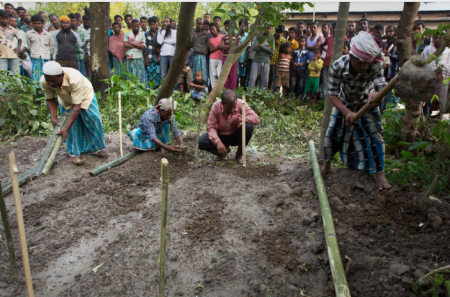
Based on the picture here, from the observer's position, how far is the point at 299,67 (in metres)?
7.88

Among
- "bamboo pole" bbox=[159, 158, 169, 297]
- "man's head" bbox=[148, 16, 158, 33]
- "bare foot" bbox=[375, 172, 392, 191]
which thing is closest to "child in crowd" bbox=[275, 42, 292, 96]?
"man's head" bbox=[148, 16, 158, 33]

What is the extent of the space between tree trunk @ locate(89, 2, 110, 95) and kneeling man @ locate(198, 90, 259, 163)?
3.64m

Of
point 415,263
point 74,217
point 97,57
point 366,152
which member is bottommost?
point 74,217

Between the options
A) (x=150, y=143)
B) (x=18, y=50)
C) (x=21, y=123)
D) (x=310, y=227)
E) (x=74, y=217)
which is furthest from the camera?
(x=18, y=50)

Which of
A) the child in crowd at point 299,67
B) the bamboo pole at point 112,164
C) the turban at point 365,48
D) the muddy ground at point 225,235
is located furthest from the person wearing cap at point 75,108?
the child in crowd at point 299,67

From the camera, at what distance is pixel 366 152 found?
10.7 feet

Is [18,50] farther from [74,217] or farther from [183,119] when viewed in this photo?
→ [74,217]

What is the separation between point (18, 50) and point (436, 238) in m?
8.36

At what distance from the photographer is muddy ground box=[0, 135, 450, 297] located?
229 centimetres

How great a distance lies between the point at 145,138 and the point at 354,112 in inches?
112

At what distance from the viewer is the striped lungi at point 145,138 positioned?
4.64 m

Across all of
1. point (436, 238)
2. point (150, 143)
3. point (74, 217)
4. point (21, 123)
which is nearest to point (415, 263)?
point (436, 238)

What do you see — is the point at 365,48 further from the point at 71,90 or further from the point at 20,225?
the point at 71,90

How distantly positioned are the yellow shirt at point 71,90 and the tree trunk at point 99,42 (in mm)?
2584
